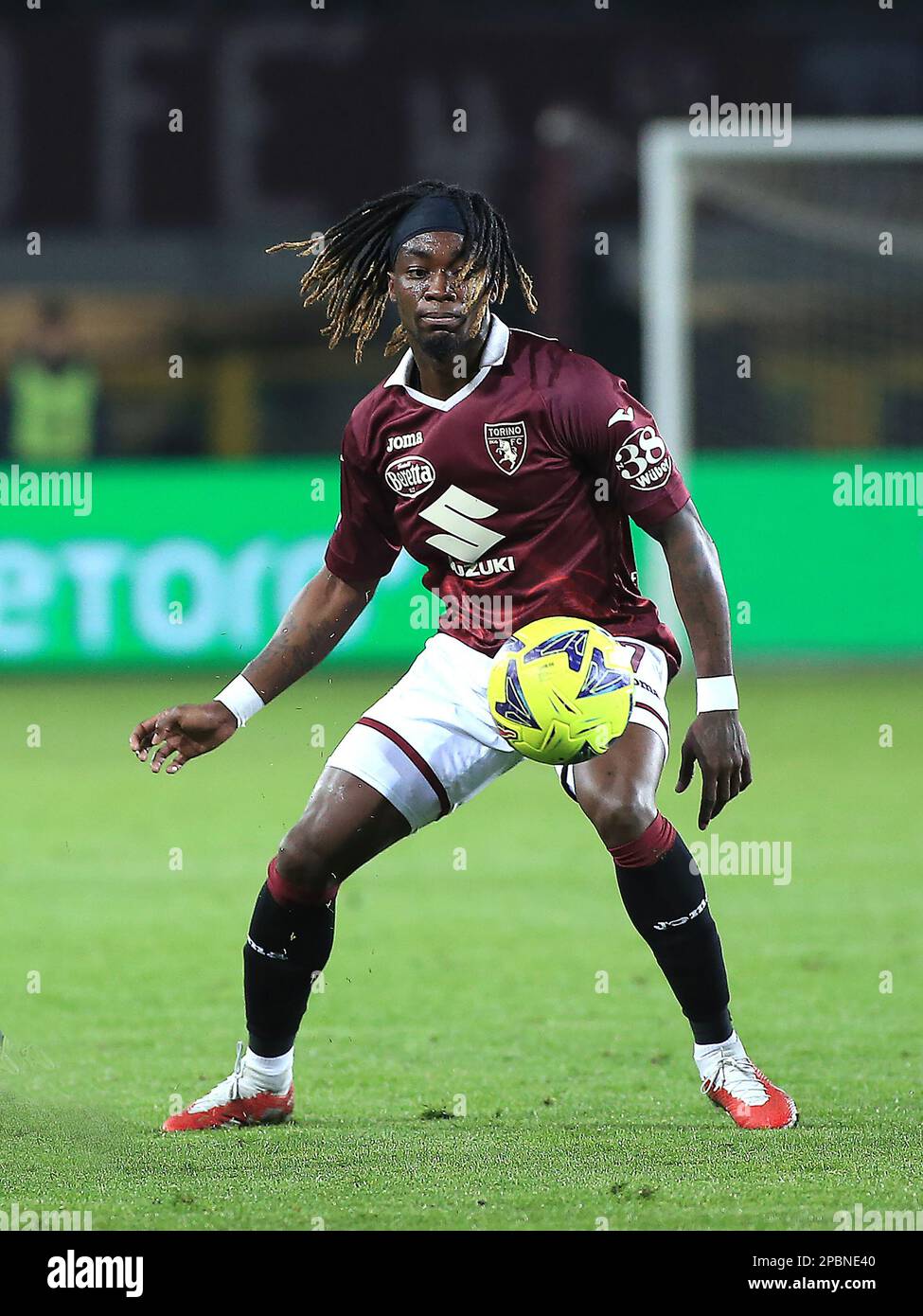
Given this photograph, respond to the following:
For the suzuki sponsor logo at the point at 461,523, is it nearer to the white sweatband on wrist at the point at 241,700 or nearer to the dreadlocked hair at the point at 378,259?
the dreadlocked hair at the point at 378,259

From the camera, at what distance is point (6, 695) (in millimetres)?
13727

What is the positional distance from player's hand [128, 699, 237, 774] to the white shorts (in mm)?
276

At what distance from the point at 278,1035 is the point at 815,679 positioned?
34.1 ft

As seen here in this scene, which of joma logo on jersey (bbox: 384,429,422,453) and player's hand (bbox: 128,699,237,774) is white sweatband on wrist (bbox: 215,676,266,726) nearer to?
player's hand (bbox: 128,699,237,774)

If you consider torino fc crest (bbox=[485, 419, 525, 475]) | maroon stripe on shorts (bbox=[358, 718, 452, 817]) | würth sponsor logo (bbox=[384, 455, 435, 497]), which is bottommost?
maroon stripe on shorts (bbox=[358, 718, 452, 817])

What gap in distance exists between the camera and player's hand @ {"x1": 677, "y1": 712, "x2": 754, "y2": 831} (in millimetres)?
4309

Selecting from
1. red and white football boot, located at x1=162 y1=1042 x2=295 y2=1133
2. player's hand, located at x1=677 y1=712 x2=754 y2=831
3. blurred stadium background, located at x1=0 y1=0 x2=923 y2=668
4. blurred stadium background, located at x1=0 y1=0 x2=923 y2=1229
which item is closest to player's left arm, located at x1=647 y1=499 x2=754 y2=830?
player's hand, located at x1=677 y1=712 x2=754 y2=831

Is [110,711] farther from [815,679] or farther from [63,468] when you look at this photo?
[815,679]

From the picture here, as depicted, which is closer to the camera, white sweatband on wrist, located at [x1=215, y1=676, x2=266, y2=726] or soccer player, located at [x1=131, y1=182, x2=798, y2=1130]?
soccer player, located at [x1=131, y1=182, x2=798, y2=1130]

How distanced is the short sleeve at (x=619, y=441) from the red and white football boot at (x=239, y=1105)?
5.01 feet

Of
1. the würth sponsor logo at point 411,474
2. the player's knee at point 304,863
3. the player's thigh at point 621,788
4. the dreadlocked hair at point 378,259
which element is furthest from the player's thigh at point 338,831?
the dreadlocked hair at point 378,259

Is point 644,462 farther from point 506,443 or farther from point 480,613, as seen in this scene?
point 480,613

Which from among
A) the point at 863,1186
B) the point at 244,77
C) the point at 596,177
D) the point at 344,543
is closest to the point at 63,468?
the point at 244,77

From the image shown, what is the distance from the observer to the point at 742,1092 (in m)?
4.53
